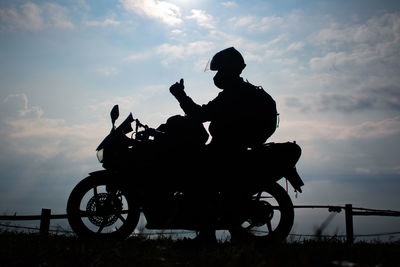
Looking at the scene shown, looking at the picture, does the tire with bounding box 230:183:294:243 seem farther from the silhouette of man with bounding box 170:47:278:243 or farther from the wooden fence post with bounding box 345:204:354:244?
the wooden fence post with bounding box 345:204:354:244

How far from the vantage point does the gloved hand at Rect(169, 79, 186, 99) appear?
4.75 m

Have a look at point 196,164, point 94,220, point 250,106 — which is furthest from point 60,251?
point 250,106

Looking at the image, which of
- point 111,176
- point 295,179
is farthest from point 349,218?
point 111,176

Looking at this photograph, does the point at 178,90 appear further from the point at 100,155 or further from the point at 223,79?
the point at 100,155

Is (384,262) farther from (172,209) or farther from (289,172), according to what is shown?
(172,209)

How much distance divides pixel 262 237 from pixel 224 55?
2.72 metres

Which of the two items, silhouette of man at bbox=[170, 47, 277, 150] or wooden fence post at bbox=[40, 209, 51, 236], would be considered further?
wooden fence post at bbox=[40, 209, 51, 236]

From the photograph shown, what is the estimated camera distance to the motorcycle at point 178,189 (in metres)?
4.66

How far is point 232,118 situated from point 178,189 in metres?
1.26

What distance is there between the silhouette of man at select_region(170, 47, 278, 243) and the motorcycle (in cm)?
10

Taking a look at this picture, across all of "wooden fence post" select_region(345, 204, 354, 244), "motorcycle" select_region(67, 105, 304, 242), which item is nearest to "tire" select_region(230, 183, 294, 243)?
"motorcycle" select_region(67, 105, 304, 242)

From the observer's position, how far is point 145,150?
490cm

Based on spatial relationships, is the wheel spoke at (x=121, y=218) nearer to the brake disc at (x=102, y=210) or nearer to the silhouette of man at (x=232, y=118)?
the brake disc at (x=102, y=210)

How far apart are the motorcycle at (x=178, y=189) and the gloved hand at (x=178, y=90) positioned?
609mm
